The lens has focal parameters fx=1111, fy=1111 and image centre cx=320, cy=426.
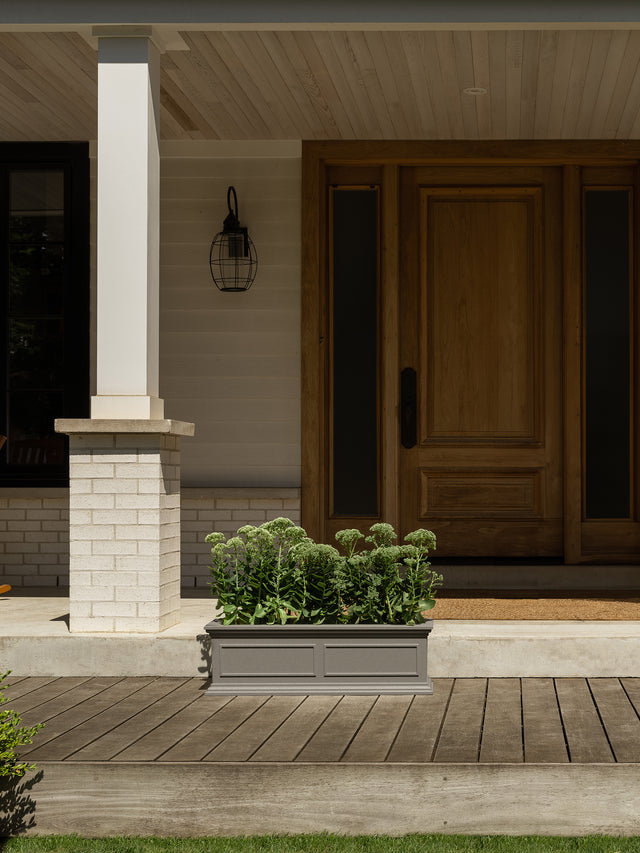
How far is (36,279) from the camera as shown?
622 cm

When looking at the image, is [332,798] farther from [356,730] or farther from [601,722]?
A: [601,722]

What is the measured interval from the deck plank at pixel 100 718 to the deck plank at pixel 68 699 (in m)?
0.04

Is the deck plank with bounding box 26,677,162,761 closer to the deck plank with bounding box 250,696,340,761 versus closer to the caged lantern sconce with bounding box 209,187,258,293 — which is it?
the deck plank with bounding box 250,696,340,761

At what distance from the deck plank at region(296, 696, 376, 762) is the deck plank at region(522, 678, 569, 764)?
0.52 meters

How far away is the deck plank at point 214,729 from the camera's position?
311 centimetres

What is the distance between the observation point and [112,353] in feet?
14.7

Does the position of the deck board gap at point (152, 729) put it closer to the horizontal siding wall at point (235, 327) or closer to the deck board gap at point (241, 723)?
the deck board gap at point (241, 723)

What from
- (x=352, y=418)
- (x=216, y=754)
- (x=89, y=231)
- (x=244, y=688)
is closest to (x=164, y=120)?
(x=89, y=231)

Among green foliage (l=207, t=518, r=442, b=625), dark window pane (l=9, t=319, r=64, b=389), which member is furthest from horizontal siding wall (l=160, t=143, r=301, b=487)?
green foliage (l=207, t=518, r=442, b=625)

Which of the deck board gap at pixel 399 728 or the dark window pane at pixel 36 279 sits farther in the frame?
the dark window pane at pixel 36 279

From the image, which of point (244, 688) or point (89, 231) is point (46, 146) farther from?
point (244, 688)

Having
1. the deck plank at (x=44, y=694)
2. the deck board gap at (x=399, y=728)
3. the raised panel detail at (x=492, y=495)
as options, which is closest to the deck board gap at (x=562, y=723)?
the deck board gap at (x=399, y=728)

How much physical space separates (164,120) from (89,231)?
2.50 feet

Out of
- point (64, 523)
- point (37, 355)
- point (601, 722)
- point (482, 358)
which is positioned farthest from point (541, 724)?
point (37, 355)
